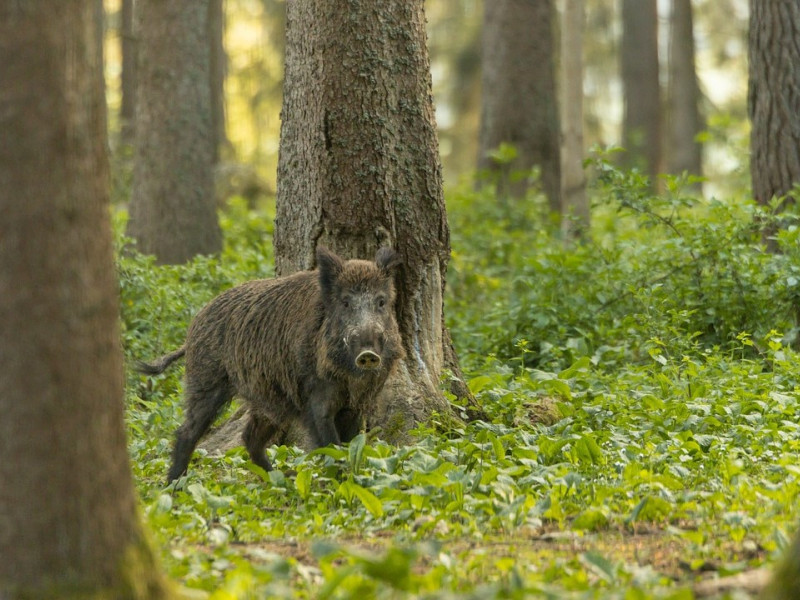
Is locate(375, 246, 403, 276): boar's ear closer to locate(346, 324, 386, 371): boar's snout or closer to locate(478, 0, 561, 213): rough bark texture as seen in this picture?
locate(346, 324, 386, 371): boar's snout

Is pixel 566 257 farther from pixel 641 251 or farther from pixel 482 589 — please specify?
pixel 482 589

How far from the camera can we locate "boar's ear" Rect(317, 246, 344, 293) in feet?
21.3

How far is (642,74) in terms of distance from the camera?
24328 millimetres

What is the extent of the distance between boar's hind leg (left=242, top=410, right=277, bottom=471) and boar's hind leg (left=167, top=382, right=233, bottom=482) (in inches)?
9.3

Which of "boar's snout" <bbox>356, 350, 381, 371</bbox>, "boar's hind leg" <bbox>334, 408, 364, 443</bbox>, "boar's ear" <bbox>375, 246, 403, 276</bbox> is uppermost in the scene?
"boar's ear" <bbox>375, 246, 403, 276</bbox>

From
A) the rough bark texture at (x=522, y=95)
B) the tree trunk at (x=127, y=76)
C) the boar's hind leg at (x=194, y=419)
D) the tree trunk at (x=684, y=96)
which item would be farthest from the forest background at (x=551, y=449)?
the tree trunk at (x=684, y=96)

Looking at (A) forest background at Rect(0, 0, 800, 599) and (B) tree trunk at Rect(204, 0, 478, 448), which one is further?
(B) tree trunk at Rect(204, 0, 478, 448)

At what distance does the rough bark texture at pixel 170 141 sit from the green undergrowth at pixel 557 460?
8.09 ft

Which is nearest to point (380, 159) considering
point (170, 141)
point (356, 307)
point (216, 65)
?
point (356, 307)

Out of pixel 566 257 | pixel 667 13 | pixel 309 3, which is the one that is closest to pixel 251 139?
pixel 667 13

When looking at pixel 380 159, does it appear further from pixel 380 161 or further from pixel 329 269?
pixel 329 269

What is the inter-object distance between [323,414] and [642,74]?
19772 mm

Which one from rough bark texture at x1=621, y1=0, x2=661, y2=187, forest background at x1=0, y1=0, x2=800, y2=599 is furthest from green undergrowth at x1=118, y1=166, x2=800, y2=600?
rough bark texture at x1=621, y1=0, x2=661, y2=187

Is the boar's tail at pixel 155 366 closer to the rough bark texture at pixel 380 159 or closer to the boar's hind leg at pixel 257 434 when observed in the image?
the boar's hind leg at pixel 257 434
